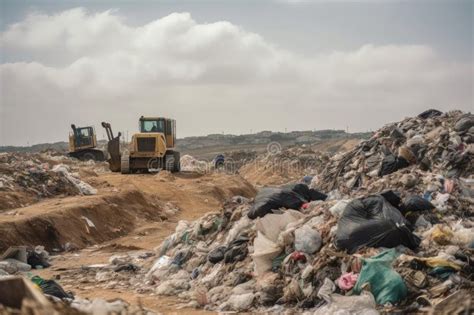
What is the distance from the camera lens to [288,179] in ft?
91.3

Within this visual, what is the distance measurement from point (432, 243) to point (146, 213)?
34.4 feet

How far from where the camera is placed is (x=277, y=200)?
795cm

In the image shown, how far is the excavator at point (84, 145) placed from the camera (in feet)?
92.2

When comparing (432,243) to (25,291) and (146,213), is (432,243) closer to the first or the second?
(25,291)

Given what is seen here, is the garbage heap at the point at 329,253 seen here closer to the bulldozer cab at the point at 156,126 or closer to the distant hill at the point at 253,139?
the bulldozer cab at the point at 156,126

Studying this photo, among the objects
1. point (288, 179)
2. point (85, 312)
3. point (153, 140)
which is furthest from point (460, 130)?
point (288, 179)

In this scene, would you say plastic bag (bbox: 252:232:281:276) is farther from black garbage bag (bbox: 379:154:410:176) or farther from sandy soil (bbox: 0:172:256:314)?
black garbage bag (bbox: 379:154:410:176)

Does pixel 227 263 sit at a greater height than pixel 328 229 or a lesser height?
lesser

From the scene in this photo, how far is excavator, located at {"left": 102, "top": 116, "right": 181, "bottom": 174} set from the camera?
20000 millimetres

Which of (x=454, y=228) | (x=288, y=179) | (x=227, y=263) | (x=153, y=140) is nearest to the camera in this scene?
(x=454, y=228)

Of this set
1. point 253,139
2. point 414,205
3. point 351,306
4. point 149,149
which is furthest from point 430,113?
point 253,139

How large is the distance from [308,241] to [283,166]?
2443 centimetres

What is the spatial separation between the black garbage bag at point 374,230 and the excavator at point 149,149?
14.2 metres

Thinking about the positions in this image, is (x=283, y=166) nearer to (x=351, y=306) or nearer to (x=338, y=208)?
(x=338, y=208)
